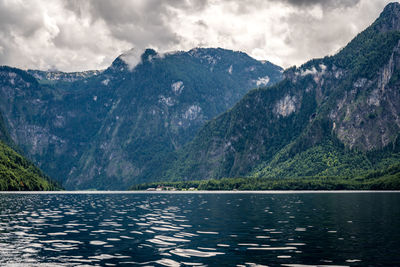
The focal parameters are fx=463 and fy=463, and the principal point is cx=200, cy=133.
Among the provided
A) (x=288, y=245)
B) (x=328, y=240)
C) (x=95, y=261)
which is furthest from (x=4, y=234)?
(x=328, y=240)

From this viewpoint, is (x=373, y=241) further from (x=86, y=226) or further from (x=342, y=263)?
(x=86, y=226)

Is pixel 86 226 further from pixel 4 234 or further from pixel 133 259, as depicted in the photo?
pixel 133 259

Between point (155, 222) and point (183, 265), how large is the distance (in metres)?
37.6

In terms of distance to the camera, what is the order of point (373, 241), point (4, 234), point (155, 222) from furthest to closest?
point (155, 222) → point (4, 234) → point (373, 241)

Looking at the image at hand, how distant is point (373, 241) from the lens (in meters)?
52.3

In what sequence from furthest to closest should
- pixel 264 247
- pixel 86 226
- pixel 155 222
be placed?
pixel 155 222
pixel 86 226
pixel 264 247

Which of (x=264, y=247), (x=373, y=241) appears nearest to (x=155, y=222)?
(x=264, y=247)

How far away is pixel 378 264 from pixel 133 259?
21.5m

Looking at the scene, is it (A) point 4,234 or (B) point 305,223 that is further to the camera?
(B) point 305,223

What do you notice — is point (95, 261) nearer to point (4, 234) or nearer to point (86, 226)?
point (4, 234)

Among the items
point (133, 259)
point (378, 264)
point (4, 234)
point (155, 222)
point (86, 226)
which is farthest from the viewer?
point (155, 222)

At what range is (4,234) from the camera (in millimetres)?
58594

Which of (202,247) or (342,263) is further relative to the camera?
(202,247)

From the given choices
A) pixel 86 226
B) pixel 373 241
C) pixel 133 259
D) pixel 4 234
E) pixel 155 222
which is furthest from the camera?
pixel 155 222
